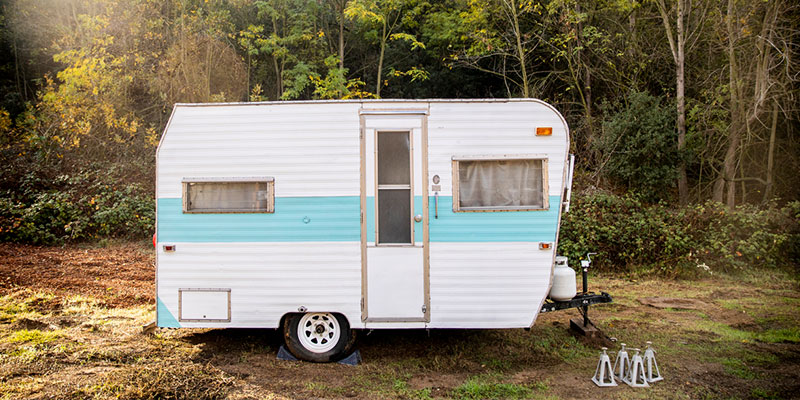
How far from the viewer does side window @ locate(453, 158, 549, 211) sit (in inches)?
216

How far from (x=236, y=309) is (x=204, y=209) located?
1149mm

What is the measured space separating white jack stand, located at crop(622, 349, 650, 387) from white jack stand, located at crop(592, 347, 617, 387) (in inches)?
5.5

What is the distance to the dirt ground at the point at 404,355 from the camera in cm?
484

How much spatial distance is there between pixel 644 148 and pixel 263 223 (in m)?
10.8

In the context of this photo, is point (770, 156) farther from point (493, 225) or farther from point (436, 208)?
point (436, 208)

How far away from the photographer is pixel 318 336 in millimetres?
5660

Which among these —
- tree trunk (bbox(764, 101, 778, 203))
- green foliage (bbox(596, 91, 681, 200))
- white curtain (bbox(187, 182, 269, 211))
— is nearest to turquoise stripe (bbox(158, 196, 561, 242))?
white curtain (bbox(187, 182, 269, 211))

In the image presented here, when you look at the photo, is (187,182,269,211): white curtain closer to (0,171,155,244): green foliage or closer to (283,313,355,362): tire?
(283,313,355,362): tire

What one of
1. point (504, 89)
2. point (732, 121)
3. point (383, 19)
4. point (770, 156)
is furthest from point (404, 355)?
point (504, 89)

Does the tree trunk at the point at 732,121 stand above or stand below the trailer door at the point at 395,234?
above

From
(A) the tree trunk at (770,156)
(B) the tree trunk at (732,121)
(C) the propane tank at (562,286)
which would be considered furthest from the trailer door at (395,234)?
(A) the tree trunk at (770,156)

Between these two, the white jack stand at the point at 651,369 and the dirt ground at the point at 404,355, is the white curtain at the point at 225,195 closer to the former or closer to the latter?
the dirt ground at the point at 404,355

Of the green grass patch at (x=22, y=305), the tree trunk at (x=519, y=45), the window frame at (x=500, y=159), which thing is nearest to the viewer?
the window frame at (x=500, y=159)

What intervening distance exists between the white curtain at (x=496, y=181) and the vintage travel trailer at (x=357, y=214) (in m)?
0.02
